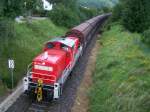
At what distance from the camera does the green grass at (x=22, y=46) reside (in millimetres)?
28755

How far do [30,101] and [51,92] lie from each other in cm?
188

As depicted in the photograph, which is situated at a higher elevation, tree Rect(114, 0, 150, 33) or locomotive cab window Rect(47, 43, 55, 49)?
tree Rect(114, 0, 150, 33)

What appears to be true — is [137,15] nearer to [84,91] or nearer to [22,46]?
[22,46]

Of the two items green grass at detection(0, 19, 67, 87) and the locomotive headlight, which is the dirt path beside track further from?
green grass at detection(0, 19, 67, 87)

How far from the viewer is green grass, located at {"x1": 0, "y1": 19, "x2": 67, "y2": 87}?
28755 millimetres

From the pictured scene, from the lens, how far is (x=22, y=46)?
117 ft

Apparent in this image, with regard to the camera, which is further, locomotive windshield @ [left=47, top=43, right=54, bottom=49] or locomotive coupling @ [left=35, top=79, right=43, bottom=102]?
locomotive windshield @ [left=47, top=43, right=54, bottom=49]

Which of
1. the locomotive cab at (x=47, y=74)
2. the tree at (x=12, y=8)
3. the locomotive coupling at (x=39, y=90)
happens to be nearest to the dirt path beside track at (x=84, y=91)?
the locomotive cab at (x=47, y=74)

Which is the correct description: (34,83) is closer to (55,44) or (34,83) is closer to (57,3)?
(55,44)

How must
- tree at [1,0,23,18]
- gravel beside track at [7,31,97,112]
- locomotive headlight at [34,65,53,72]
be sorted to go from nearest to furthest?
gravel beside track at [7,31,97,112], locomotive headlight at [34,65,53,72], tree at [1,0,23,18]

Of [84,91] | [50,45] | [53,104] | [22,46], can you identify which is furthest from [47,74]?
[22,46]

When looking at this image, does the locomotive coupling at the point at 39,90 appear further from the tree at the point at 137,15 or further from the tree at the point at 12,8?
the tree at the point at 137,15

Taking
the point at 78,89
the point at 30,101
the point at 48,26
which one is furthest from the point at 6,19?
the point at 48,26

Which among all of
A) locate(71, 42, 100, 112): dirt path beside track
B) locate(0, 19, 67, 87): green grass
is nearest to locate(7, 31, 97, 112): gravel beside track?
locate(71, 42, 100, 112): dirt path beside track
